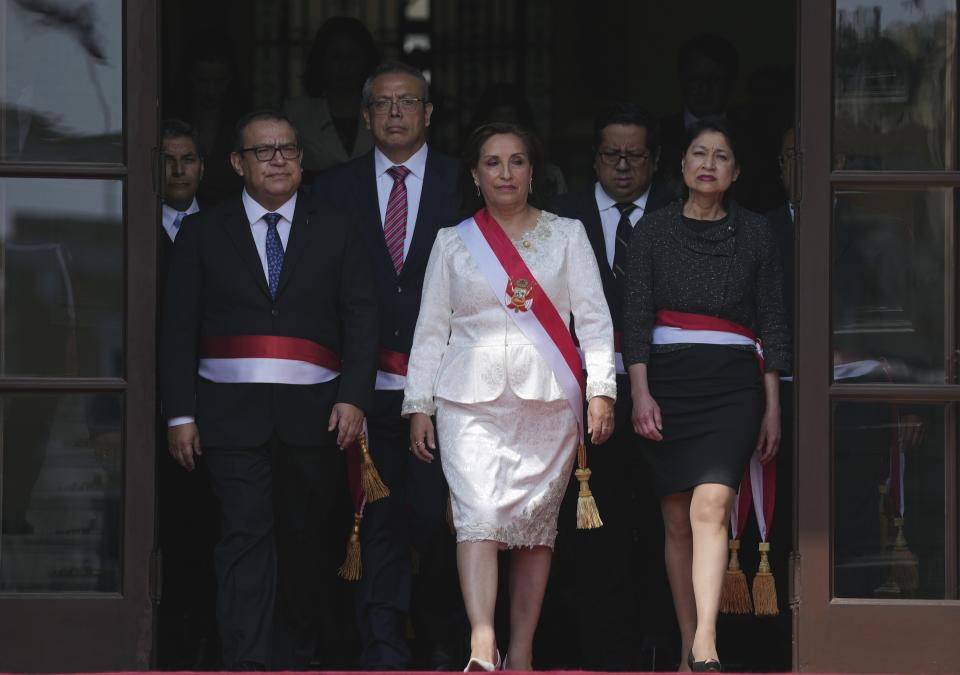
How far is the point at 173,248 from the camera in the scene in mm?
5477

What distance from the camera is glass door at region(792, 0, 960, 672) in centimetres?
520

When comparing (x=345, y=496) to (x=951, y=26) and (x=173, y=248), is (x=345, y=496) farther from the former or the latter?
(x=951, y=26)

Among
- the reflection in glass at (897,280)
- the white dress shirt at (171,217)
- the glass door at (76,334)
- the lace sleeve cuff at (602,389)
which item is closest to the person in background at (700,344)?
the lace sleeve cuff at (602,389)

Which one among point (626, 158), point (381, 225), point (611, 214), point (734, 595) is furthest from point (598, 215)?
point (734, 595)

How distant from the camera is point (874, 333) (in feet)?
17.2

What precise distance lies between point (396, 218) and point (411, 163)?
0.18 meters

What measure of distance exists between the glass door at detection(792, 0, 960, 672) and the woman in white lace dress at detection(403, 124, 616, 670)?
58 cm

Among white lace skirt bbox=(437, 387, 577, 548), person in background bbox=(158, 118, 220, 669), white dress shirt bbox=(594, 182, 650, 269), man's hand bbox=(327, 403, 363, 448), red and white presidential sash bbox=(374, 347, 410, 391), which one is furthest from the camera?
person in background bbox=(158, 118, 220, 669)

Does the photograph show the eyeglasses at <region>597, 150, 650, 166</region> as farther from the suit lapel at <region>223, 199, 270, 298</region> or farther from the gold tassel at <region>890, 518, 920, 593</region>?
the gold tassel at <region>890, 518, 920, 593</region>

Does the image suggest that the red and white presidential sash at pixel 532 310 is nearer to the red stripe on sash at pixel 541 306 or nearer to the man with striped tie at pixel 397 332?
the red stripe on sash at pixel 541 306

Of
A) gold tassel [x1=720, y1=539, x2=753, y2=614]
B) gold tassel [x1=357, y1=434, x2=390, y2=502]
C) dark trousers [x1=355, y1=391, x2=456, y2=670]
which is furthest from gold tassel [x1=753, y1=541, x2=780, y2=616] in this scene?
gold tassel [x1=357, y1=434, x2=390, y2=502]

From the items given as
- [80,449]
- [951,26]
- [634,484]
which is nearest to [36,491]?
[80,449]

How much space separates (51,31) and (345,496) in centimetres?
170

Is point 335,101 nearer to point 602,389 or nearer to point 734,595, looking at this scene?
point 602,389
